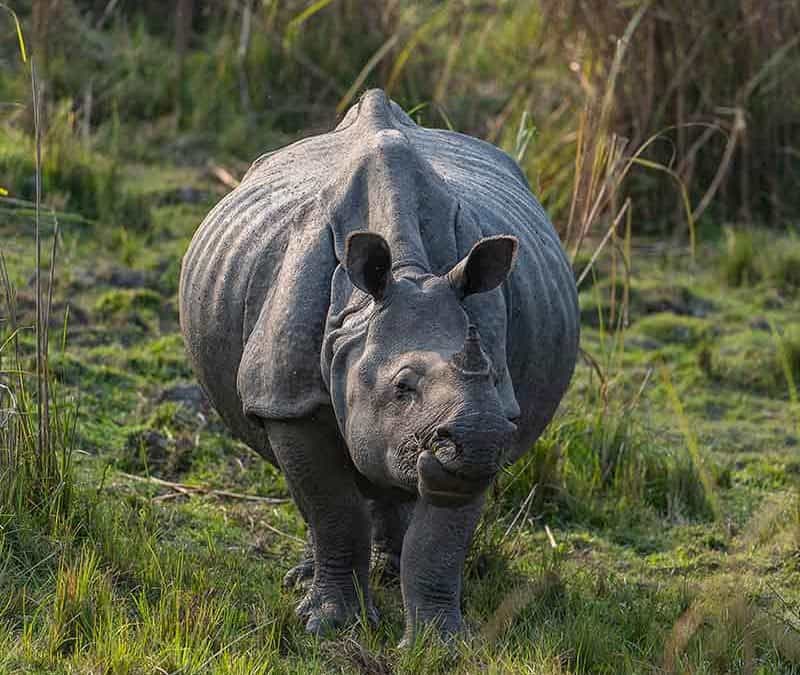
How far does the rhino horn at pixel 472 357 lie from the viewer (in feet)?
12.4

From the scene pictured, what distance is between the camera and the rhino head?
3.76 metres

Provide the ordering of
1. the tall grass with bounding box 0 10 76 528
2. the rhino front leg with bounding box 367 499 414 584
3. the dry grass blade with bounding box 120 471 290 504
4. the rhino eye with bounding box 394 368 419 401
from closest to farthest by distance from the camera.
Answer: the rhino eye with bounding box 394 368 419 401
the tall grass with bounding box 0 10 76 528
the rhino front leg with bounding box 367 499 414 584
the dry grass blade with bounding box 120 471 290 504

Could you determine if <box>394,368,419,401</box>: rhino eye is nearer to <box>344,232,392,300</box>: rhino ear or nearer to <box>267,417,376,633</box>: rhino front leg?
<box>344,232,392,300</box>: rhino ear

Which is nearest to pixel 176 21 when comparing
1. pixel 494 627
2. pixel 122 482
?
pixel 122 482

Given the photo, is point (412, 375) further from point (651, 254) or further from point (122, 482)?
point (651, 254)

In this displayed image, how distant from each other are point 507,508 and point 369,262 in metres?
1.98

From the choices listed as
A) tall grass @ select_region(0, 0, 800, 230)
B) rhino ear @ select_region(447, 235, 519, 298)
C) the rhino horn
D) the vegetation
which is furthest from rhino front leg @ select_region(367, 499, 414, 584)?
tall grass @ select_region(0, 0, 800, 230)

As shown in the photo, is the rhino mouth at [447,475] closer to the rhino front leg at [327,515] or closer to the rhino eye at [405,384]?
the rhino eye at [405,384]

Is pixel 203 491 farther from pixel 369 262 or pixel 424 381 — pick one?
pixel 424 381

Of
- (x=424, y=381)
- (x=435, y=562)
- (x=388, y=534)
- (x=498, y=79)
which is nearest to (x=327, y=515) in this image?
(x=435, y=562)

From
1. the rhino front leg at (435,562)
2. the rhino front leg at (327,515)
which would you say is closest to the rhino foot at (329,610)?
the rhino front leg at (327,515)

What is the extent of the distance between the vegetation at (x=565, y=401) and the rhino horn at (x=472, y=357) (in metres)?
0.76

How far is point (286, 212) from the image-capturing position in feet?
15.2

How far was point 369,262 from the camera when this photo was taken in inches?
158
